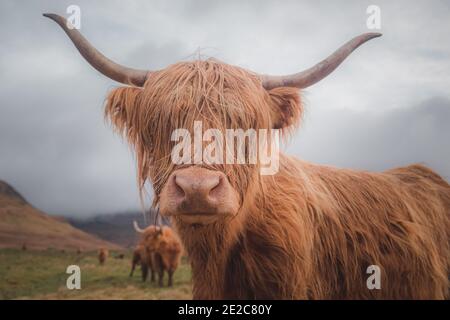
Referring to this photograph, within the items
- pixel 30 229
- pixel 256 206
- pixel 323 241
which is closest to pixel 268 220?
pixel 256 206

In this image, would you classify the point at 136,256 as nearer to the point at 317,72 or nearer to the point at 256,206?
the point at 256,206

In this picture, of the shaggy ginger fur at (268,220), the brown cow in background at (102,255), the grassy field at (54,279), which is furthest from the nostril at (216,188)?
the brown cow in background at (102,255)

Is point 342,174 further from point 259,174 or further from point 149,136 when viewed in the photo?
point 149,136

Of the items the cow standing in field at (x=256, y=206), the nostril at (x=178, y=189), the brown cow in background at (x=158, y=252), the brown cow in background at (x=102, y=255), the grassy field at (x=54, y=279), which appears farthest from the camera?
the brown cow in background at (x=158, y=252)

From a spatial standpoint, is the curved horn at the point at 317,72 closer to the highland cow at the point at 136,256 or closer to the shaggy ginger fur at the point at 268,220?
the shaggy ginger fur at the point at 268,220

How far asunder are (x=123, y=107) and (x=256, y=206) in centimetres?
94

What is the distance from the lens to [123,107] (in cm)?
237

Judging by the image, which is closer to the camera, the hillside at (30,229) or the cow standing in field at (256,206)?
the cow standing in field at (256,206)

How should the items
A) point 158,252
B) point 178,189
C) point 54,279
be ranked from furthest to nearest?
1. point 158,252
2. point 54,279
3. point 178,189

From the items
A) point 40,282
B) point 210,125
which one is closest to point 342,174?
point 210,125

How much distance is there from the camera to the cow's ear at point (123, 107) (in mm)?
2312

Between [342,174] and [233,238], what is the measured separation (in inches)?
45.5

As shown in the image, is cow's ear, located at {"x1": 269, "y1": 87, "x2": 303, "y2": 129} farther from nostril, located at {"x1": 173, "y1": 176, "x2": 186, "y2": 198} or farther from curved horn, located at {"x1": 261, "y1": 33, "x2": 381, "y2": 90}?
nostril, located at {"x1": 173, "y1": 176, "x2": 186, "y2": 198}
